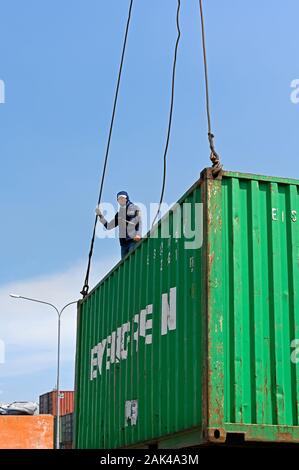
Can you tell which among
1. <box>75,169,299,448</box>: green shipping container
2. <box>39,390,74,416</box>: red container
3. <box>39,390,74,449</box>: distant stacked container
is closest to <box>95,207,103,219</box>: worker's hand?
<box>75,169,299,448</box>: green shipping container

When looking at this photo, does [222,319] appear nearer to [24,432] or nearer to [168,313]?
[168,313]

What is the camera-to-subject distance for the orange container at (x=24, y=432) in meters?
14.3

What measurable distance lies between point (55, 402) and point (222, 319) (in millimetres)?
34771

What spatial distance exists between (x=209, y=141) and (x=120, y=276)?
2.64 meters

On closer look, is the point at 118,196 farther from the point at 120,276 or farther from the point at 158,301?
the point at 158,301

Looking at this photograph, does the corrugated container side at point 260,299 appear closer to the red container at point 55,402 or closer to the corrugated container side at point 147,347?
the corrugated container side at point 147,347

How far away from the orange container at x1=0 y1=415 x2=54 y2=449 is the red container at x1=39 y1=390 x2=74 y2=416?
891 inches

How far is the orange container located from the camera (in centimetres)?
1432

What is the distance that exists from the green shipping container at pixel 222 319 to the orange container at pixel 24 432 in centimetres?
751

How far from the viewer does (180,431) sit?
20.2 feet

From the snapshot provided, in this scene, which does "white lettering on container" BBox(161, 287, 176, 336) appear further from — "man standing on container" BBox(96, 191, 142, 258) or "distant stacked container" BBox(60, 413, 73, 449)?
"distant stacked container" BBox(60, 413, 73, 449)

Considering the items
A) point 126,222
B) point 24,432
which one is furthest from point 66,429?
point 126,222

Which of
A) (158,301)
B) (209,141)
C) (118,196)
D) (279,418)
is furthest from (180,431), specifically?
(118,196)

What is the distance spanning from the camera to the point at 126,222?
10219mm
